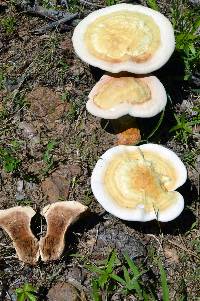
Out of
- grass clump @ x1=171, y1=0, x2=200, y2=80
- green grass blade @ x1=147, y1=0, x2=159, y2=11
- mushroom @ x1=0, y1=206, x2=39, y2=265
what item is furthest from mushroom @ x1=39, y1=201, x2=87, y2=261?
green grass blade @ x1=147, y1=0, x2=159, y2=11

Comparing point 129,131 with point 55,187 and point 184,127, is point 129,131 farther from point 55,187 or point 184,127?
point 55,187

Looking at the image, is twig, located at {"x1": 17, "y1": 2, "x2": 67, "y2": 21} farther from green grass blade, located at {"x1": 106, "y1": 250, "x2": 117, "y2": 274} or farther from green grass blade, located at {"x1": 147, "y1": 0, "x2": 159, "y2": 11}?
green grass blade, located at {"x1": 106, "y1": 250, "x2": 117, "y2": 274}

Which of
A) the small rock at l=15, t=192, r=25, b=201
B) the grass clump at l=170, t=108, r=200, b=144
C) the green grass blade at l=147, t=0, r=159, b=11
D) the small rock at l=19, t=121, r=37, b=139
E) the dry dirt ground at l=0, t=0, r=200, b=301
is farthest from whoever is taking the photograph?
the green grass blade at l=147, t=0, r=159, b=11

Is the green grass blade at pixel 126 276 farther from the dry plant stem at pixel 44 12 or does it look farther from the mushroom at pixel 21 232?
the dry plant stem at pixel 44 12

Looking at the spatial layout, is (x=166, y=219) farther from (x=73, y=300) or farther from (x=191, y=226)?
(x=73, y=300)

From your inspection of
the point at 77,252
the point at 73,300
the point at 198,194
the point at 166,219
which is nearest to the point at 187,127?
the point at 198,194

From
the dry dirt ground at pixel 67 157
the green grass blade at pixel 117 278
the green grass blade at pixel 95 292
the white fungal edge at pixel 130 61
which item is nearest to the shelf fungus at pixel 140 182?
the dry dirt ground at pixel 67 157
